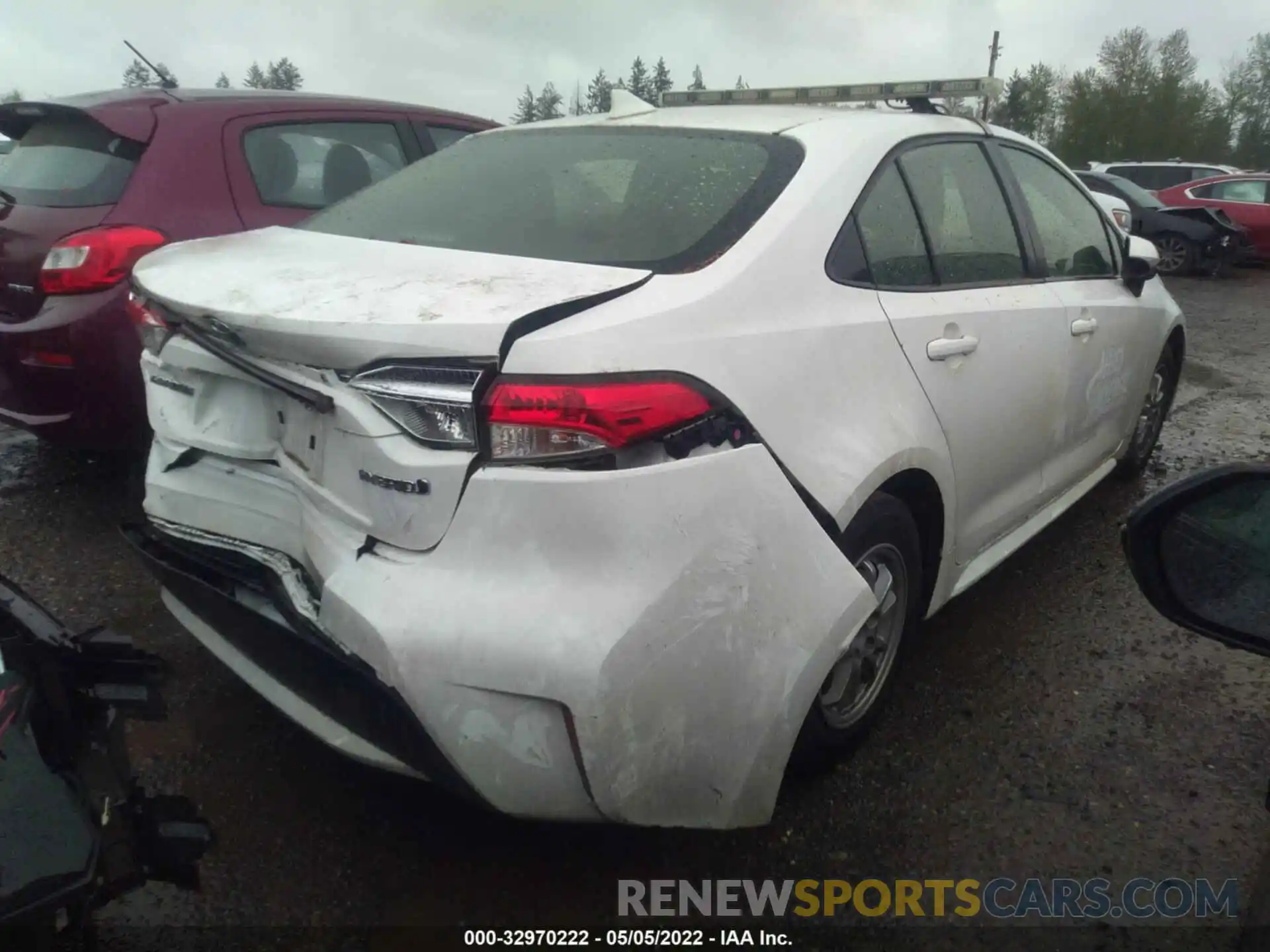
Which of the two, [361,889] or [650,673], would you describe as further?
[361,889]

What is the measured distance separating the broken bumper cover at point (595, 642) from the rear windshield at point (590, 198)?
55 cm

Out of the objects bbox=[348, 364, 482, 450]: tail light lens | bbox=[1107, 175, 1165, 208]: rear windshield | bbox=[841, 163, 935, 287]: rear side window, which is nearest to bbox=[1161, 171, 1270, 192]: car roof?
bbox=[1107, 175, 1165, 208]: rear windshield

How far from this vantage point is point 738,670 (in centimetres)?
183

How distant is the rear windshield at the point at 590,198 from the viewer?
2109 millimetres

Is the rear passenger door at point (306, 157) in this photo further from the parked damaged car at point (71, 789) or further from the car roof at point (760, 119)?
the parked damaged car at point (71, 789)

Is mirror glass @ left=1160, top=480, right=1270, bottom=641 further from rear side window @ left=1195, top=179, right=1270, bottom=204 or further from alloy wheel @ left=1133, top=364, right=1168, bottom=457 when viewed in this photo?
rear side window @ left=1195, top=179, right=1270, bottom=204

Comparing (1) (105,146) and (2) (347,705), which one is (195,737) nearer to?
(2) (347,705)

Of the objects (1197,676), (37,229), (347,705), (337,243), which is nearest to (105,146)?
(37,229)

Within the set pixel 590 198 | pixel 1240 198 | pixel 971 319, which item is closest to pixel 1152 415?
pixel 971 319

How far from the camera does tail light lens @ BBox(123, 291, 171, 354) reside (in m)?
2.24

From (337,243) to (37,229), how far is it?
1.86 meters

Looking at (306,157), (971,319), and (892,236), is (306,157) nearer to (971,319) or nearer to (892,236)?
(892,236)

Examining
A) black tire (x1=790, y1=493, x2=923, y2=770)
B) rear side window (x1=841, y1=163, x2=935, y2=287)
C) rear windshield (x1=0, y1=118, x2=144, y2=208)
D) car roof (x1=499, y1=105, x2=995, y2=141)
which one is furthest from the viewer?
rear windshield (x1=0, y1=118, x2=144, y2=208)
